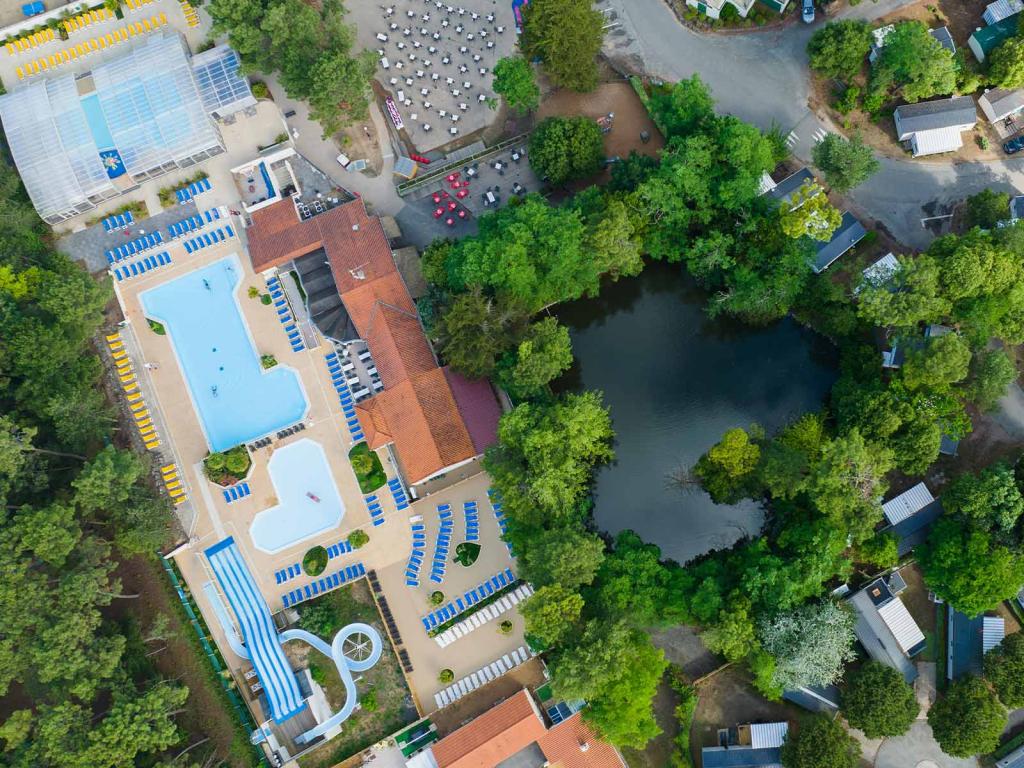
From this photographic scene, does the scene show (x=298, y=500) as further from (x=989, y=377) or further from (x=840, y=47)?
(x=840, y=47)

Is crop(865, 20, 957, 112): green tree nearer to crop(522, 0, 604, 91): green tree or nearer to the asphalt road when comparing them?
the asphalt road

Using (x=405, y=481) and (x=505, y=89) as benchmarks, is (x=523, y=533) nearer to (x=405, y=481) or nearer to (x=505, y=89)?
(x=405, y=481)

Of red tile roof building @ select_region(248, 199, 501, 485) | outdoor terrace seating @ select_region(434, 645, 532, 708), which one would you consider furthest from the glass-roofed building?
outdoor terrace seating @ select_region(434, 645, 532, 708)

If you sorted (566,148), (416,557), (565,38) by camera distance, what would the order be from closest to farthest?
1. (565,38)
2. (566,148)
3. (416,557)

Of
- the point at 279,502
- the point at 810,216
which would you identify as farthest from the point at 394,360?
the point at 810,216

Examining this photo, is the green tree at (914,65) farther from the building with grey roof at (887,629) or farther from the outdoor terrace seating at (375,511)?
the outdoor terrace seating at (375,511)

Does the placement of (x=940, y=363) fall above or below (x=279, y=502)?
below

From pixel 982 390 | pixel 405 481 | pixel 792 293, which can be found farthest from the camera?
pixel 405 481

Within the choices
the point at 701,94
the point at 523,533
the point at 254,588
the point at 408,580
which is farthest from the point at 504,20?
the point at 254,588
